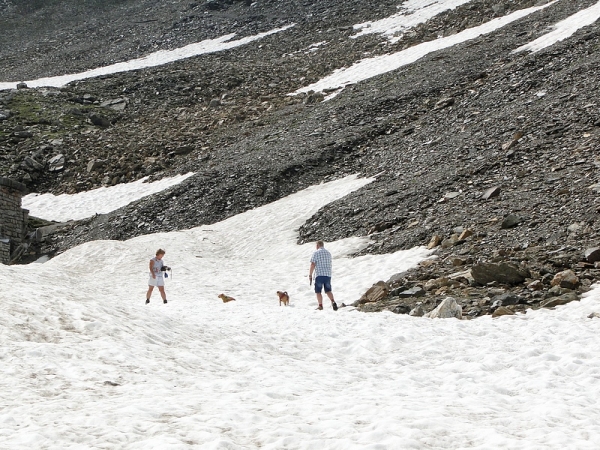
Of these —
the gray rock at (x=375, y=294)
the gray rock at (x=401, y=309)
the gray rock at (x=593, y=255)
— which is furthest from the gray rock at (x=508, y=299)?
the gray rock at (x=375, y=294)

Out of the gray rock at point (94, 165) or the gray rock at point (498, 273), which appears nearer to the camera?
the gray rock at point (498, 273)

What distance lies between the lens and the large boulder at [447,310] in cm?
1434

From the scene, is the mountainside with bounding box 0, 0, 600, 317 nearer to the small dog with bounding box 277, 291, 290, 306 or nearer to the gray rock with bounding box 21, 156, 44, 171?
the gray rock with bounding box 21, 156, 44, 171

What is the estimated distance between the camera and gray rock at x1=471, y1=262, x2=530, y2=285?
50.9 ft

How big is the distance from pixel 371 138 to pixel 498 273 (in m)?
18.2

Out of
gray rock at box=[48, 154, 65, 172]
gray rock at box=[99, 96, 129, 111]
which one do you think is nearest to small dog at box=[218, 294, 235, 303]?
gray rock at box=[48, 154, 65, 172]

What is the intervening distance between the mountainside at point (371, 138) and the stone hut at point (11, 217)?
1.28 meters

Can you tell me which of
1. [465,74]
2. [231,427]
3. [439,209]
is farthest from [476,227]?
[465,74]

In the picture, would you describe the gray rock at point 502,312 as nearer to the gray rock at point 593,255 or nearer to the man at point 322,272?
the gray rock at point 593,255

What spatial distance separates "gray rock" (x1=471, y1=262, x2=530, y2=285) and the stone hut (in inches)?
797

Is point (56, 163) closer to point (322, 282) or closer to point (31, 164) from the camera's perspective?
point (31, 164)

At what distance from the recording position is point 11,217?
3003 cm

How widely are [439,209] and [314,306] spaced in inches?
249

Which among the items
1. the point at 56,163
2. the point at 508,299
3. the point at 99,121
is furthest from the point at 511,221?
the point at 99,121
